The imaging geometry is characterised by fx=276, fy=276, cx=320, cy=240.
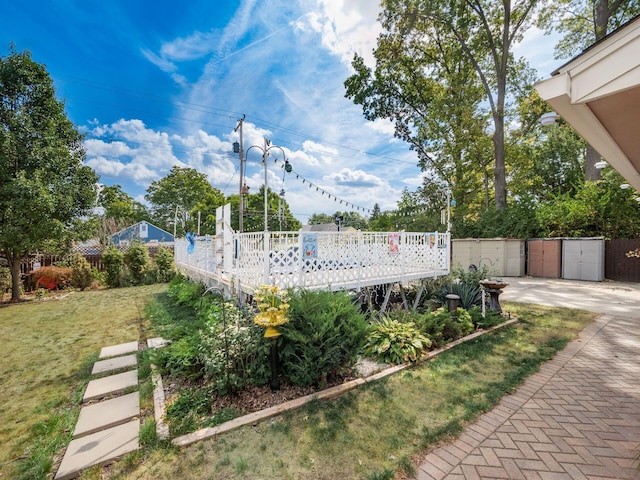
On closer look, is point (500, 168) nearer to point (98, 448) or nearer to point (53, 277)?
point (98, 448)

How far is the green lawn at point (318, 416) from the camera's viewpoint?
203cm

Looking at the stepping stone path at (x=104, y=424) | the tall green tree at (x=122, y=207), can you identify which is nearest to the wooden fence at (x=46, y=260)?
the stepping stone path at (x=104, y=424)

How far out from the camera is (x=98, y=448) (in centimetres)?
225

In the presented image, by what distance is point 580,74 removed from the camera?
1964mm

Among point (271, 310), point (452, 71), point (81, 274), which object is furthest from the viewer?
Answer: point (452, 71)

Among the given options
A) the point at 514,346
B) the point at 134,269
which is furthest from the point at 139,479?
the point at 134,269

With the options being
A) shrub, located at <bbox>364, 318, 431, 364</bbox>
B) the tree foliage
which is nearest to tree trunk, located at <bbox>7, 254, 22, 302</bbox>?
shrub, located at <bbox>364, 318, 431, 364</bbox>

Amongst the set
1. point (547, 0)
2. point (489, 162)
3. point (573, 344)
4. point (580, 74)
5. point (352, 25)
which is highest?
point (547, 0)

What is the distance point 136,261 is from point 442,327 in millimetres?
12064

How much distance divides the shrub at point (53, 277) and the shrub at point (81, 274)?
0.19m

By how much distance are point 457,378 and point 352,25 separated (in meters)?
Result: 11.8

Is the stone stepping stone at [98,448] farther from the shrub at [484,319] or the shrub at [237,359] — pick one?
the shrub at [484,319]

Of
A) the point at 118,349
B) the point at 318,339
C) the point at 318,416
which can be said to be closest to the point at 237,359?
the point at 318,339

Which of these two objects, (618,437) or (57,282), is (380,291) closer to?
(618,437)
